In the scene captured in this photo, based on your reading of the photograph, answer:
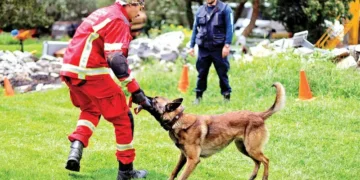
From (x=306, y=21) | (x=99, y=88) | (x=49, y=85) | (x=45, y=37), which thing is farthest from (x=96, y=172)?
(x=45, y=37)

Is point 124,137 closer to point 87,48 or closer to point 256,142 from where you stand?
point 87,48

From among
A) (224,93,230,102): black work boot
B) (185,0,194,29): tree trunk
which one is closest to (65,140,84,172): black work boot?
(224,93,230,102): black work boot

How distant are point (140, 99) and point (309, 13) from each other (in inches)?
619

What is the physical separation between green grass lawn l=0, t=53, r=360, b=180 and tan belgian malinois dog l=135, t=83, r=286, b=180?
20.9 inches

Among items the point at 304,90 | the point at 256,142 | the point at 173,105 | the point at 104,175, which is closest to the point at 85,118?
the point at 104,175

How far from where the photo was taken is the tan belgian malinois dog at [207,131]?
6.06 metres

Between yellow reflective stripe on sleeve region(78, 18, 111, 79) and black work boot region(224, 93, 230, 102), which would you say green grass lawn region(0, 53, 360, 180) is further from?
yellow reflective stripe on sleeve region(78, 18, 111, 79)

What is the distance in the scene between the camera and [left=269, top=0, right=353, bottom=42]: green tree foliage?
20.4m

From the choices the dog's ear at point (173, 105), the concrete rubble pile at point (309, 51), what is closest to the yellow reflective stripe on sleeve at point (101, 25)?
the dog's ear at point (173, 105)

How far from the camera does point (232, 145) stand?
812cm

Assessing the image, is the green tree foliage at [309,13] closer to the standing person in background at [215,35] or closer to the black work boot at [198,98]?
the black work boot at [198,98]

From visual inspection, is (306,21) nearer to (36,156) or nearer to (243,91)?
(243,91)

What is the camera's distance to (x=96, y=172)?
671 centimetres

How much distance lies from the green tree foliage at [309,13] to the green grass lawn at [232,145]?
328 inches
